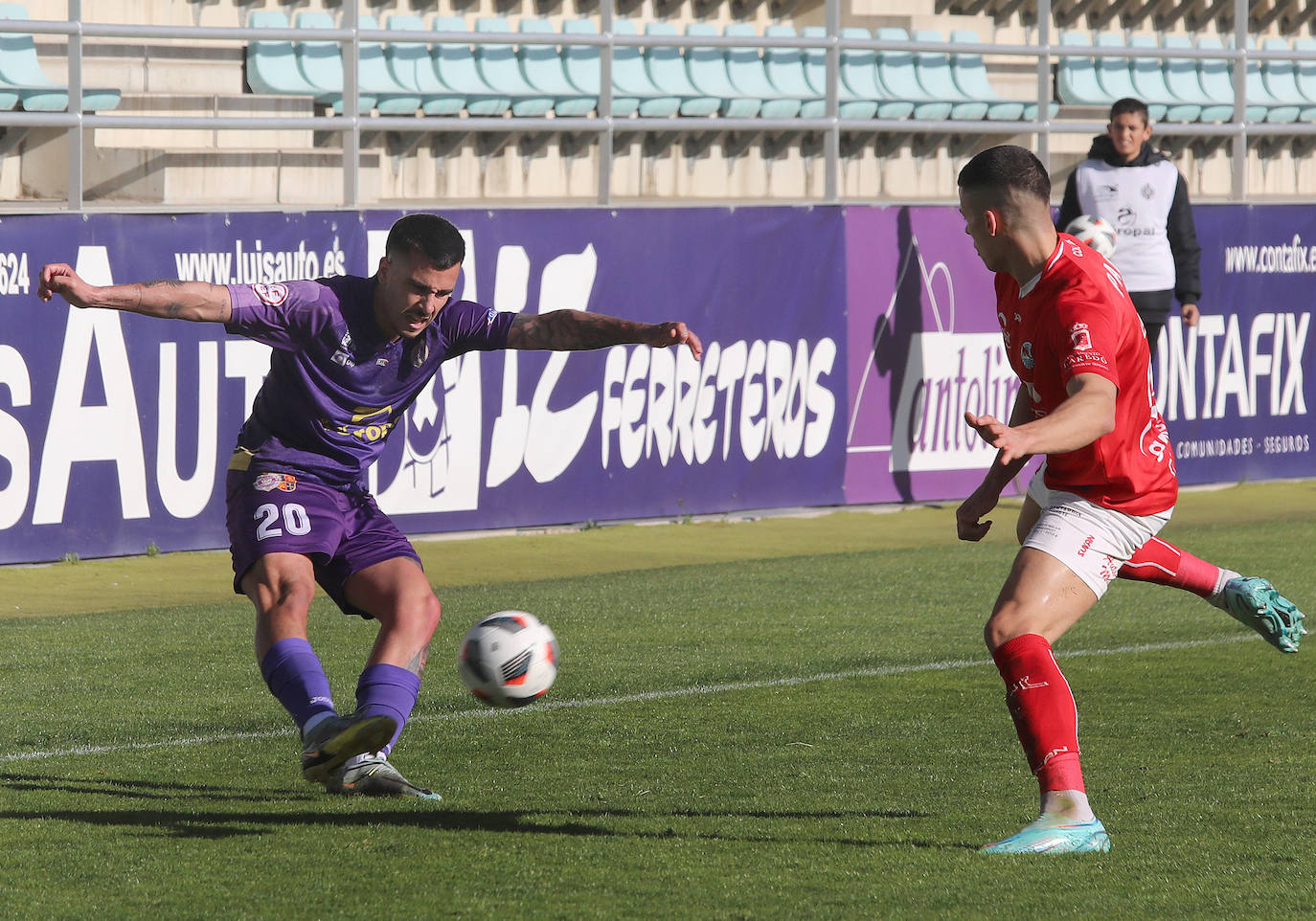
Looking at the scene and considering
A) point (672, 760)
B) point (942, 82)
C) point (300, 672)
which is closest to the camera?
point (300, 672)

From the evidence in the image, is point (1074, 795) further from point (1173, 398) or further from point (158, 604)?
point (1173, 398)

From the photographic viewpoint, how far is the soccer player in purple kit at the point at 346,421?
5.39 metres

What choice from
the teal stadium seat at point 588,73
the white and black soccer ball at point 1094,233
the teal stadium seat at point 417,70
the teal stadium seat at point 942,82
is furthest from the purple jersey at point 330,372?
the teal stadium seat at point 942,82

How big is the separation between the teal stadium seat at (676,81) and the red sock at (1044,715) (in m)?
11.1

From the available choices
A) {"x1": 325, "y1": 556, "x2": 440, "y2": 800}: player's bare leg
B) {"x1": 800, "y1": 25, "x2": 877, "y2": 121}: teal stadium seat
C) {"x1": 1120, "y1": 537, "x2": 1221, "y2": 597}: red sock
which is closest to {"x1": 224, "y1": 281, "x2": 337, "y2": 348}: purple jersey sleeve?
{"x1": 325, "y1": 556, "x2": 440, "y2": 800}: player's bare leg

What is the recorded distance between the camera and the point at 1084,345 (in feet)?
15.8

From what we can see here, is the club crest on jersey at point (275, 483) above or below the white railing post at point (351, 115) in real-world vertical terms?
below

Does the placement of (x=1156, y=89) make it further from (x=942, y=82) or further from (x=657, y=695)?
(x=657, y=695)

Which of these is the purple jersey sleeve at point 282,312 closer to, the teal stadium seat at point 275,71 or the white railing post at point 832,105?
the white railing post at point 832,105

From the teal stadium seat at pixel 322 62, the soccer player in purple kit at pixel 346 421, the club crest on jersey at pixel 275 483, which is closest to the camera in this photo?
the soccer player in purple kit at pixel 346 421

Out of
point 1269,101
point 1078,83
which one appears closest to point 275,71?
point 1078,83

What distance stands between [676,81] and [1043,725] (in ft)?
37.9

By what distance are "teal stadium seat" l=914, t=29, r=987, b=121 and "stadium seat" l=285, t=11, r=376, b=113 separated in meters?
5.03

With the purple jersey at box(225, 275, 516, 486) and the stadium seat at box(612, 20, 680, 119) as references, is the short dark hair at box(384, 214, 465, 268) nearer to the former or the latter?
the purple jersey at box(225, 275, 516, 486)
